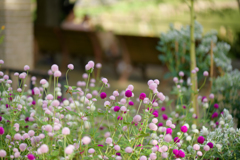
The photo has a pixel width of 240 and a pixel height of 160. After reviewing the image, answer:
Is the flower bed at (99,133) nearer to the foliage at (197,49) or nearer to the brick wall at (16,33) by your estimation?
the foliage at (197,49)

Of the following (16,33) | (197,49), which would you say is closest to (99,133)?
(197,49)

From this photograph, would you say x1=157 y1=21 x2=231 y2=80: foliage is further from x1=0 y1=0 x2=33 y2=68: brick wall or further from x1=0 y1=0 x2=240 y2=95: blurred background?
x1=0 y1=0 x2=240 y2=95: blurred background

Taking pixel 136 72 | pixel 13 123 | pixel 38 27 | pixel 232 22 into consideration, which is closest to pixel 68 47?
pixel 38 27

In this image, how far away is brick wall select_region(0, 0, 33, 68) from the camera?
3.52 meters

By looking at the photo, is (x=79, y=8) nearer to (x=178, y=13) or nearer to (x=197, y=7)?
(x=178, y=13)

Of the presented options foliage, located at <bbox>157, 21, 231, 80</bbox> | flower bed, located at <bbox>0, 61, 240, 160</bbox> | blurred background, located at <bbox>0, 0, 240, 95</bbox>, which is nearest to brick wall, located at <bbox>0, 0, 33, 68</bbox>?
blurred background, located at <bbox>0, 0, 240, 95</bbox>

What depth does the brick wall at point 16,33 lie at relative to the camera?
3.52 m

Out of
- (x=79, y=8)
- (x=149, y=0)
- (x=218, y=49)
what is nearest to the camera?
(x=218, y=49)

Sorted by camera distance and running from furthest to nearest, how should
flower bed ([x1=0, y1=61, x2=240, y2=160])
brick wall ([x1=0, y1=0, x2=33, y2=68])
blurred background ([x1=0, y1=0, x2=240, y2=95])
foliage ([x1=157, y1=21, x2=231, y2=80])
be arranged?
blurred background ([x1=0, y1=0, x2=240, y2=95])
brick wall ([x1=0, y1=0, x2=33, y2=68])
foliage ([x1=157, y1=21, x2=231, y2=80])
flower bed ([x1=0, y1=61, x2=240, y2=160])

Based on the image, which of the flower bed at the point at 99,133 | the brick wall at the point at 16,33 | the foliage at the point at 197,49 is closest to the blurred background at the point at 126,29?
the brick wall at the point at 16,33

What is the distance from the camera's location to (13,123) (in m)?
1.61

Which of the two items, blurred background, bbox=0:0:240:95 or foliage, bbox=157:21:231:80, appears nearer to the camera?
foliage, bbox=157:21:231:80

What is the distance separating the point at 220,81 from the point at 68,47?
491 cm

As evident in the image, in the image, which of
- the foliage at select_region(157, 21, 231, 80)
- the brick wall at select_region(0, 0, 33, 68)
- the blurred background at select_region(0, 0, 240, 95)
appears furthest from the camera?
the blurred background at select_region(0, 0, 240, 95)
